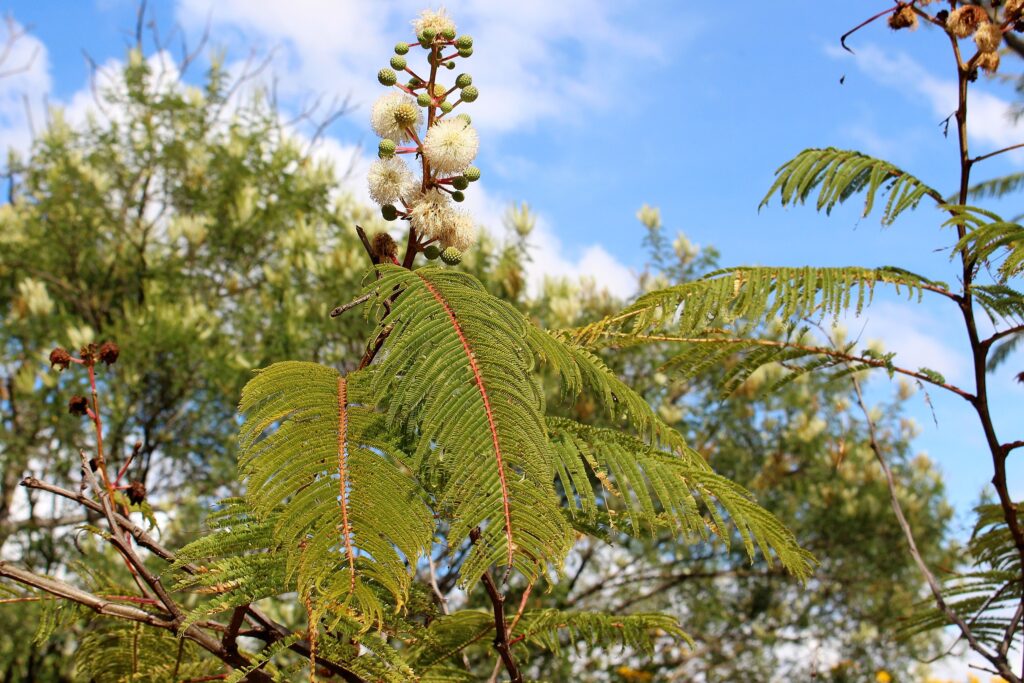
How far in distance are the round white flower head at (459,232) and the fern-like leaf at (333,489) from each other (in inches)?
11.1

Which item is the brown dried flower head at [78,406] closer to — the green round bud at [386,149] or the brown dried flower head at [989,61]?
the green round bud at [386,149]

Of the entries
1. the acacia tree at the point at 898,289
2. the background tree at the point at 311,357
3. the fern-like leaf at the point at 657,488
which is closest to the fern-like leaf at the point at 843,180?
the acacia tree at the point at 898,289

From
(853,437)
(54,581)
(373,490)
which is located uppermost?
(853,437)

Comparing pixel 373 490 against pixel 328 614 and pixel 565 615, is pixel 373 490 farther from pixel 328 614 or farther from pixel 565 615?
pixel 565 615

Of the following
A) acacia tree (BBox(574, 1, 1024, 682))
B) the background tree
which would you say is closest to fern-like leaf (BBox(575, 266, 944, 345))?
acacia tree (BBox(574, 1, 1024, 682))

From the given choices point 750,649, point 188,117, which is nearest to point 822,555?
point 750,649

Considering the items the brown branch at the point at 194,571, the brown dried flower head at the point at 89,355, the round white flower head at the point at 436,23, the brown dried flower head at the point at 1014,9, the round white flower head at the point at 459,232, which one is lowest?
the brown branch at the point at 194,571

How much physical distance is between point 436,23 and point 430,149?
0.24 m

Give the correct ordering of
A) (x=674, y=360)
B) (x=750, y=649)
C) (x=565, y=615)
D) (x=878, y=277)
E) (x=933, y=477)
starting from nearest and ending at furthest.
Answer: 1. (x=565, y=615)
2. (x=878, y=277)
3. (x=674, y=360)
4. (x=750, y=649)
5. (x=933, y=477)

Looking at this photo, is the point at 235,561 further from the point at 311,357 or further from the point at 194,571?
the point at 311,357

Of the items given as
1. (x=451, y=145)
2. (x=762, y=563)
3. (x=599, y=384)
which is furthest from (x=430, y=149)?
(x=762, y=563)

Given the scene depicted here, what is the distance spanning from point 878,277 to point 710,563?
5703 mm

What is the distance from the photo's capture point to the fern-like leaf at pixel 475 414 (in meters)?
0.96

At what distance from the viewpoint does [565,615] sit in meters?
1.50
